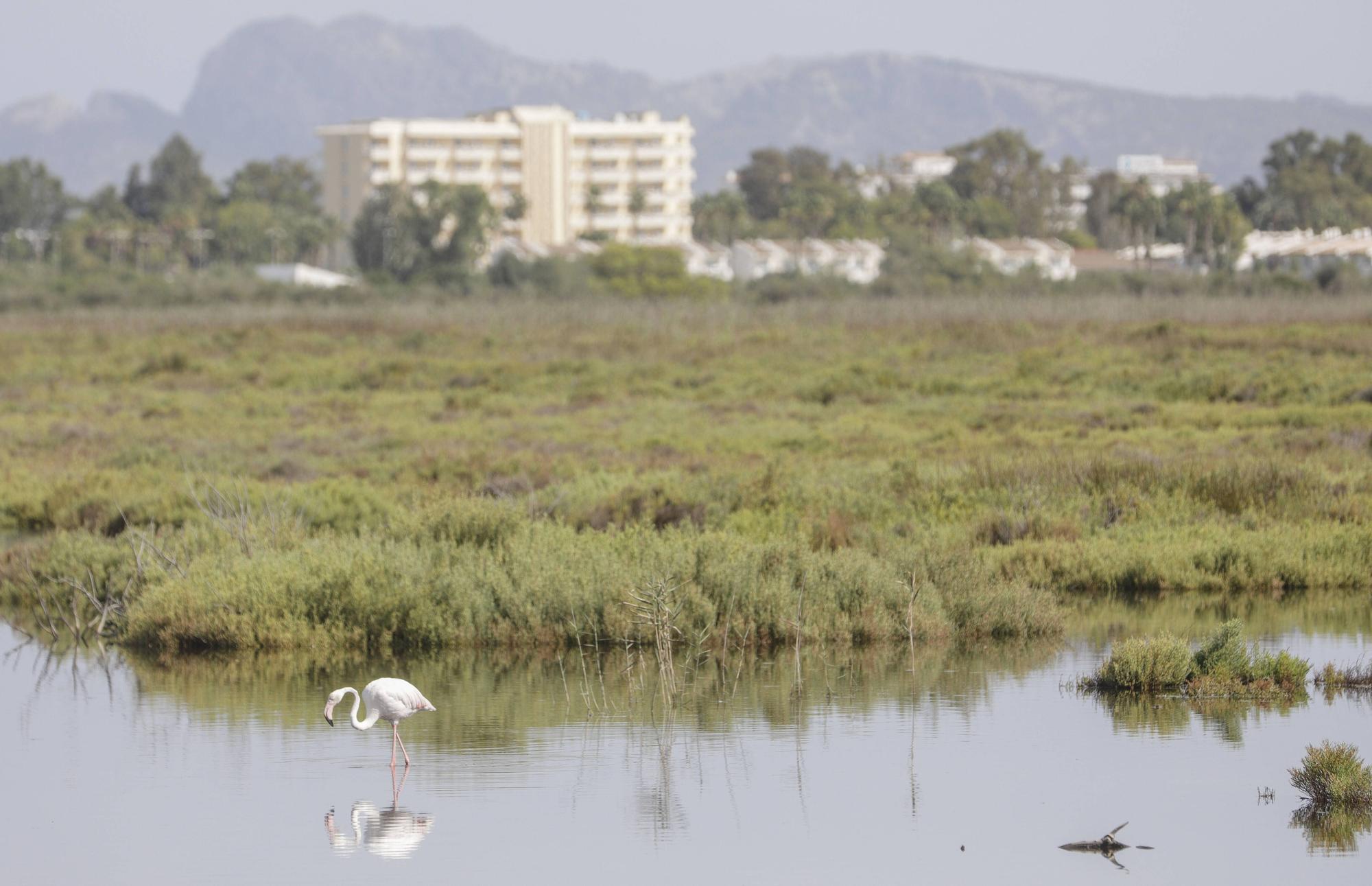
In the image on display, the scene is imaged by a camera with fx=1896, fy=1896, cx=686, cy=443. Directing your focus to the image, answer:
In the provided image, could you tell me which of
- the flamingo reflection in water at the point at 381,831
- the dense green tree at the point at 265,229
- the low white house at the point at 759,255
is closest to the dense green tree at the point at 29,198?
the dense green tree at the point at 265,229

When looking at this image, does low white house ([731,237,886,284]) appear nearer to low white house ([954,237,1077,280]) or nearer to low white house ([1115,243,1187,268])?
low white house ([954,237,1077,280])

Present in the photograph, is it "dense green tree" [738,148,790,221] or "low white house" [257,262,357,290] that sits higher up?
"dense green tree" [738,148,790,221]

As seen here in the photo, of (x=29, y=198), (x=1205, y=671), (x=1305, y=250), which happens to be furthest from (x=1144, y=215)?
(x=1205, y=671)

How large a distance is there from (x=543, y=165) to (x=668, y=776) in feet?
549

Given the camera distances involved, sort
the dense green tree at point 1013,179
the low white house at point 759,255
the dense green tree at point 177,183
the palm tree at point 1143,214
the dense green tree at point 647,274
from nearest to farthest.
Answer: the dense green tree at point 647,274 → the palm tree at point 1143,214 → the low white house at point 759,255 → the dense green tree at point 177,183 → the dense green tree at point 1013,179

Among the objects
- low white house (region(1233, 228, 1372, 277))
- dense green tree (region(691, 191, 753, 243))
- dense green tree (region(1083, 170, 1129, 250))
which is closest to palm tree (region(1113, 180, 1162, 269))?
low white house (region(1233, 228, 1372, 277))

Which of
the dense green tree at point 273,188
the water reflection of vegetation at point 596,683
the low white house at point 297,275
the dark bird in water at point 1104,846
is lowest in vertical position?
the water reflection of vegetation at point 596,683

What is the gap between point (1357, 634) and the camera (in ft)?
47.6

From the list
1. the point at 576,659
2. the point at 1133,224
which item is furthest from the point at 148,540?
the point at 1133,224

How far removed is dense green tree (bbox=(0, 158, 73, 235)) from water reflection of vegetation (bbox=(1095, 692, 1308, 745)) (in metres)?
144

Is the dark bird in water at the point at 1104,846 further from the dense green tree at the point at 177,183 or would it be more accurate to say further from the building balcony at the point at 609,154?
the building balcony at the point at 609,154

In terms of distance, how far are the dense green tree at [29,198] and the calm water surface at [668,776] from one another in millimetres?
140301

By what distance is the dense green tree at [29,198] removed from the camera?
14475cm

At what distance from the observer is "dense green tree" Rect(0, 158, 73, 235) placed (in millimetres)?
144750
